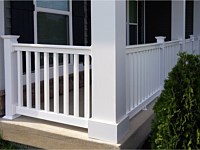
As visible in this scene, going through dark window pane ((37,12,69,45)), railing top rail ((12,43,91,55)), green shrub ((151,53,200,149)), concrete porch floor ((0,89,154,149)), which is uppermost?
dark window pane ((37,12,69,45))

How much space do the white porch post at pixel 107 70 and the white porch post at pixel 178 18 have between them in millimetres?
3185

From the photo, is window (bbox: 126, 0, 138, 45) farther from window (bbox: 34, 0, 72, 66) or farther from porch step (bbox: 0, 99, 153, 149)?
porch step (bbox: 0, 99, 153, 149)

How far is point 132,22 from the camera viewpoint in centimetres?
876

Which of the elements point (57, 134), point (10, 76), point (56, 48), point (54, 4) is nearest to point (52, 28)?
point (54, 4)

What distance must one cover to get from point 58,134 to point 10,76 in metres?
0.98

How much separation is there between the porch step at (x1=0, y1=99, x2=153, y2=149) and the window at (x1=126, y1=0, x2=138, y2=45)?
4.97 m

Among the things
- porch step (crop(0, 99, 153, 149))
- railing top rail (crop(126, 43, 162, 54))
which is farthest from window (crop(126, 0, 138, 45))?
porch step (crop(0, 99, 153, 149))

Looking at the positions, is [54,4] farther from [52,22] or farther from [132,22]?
[132,22]

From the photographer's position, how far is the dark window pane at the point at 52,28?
482 centimetres

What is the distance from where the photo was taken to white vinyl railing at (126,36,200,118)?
11.8ft

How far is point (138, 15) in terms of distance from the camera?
9.02 meters

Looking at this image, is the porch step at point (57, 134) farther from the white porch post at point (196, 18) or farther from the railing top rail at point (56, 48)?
the white porch post at point (196, 18)

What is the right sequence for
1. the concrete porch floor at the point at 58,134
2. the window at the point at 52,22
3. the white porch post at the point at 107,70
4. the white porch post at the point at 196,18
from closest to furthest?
the white porch post at the point at 107,70
the concrete porch floor at the point at 58,134
the window at the point at 52,22
the white porch post at the point at 196,18

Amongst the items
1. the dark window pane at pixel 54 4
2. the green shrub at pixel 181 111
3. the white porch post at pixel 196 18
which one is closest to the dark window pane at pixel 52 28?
the dark window pane at pixel 54 4
